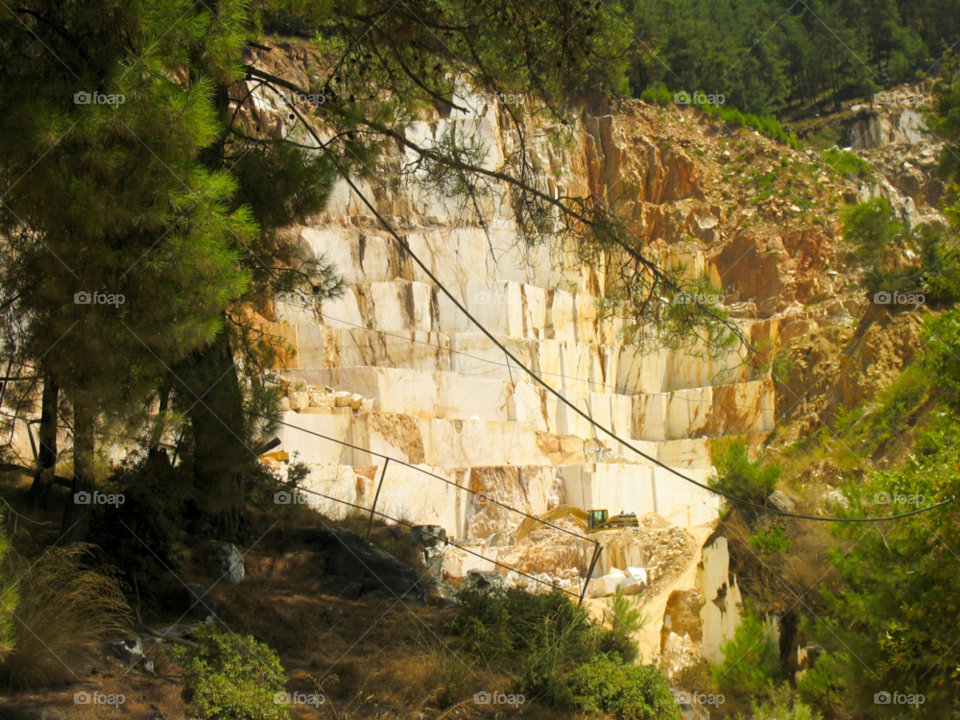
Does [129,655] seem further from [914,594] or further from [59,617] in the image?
[914,594]

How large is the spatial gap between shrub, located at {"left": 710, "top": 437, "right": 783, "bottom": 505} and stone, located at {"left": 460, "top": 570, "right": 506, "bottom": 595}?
4.64 metres

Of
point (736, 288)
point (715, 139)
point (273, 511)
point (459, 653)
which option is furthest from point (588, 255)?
point (715, 139)

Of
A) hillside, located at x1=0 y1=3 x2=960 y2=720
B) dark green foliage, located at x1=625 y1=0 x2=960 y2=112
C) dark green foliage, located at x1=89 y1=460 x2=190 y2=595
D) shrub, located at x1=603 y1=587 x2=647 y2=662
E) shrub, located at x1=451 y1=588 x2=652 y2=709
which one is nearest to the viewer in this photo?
hillside, located at x1=0 y1=3 x2=960 y2=720

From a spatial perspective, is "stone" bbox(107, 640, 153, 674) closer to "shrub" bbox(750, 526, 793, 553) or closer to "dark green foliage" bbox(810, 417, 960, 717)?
"dark green foliage" bbox(810, 417, 960, 717)

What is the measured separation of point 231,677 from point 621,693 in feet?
7.65

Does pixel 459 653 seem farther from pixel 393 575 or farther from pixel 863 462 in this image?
pixel 863 462

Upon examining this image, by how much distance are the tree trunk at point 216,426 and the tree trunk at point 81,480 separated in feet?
3.05

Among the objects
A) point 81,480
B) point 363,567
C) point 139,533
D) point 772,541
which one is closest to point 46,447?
point 81,480

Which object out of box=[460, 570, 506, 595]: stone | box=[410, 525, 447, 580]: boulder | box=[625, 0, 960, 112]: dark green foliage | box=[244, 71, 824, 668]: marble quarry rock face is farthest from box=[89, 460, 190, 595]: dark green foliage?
box=[625, 0, 960, 112]: dark green foliage

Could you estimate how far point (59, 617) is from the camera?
4.20 metres

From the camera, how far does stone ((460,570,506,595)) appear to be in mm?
6441

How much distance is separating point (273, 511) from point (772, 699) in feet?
16.5

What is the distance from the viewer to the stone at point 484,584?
6441 millimetres

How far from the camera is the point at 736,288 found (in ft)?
107
